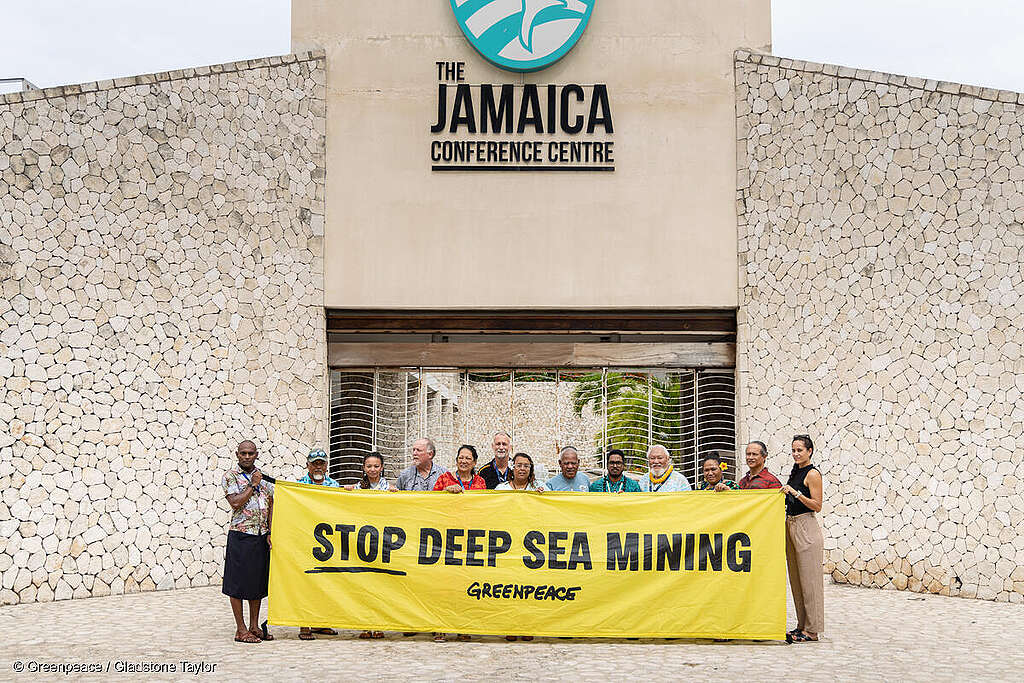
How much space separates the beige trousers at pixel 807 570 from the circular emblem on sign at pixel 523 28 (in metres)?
6.81

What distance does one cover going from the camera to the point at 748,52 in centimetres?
1300

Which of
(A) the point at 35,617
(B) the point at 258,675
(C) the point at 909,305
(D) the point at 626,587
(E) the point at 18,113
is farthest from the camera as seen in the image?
(C) the point at 909,305

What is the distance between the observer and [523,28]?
42.7ft

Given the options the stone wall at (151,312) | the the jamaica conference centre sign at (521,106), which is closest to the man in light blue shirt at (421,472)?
the stone wall at (151,312)

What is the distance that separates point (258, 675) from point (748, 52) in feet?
31.0

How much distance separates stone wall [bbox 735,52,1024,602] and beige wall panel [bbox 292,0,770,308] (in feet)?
1.80

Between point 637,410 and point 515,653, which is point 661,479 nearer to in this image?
point 515,653

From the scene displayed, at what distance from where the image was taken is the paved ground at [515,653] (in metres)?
7.31

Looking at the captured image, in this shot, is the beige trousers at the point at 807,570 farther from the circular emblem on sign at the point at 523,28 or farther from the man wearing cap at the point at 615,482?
the circular emblem on sign at the point at 523,28

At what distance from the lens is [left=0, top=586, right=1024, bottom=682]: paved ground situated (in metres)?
7.31

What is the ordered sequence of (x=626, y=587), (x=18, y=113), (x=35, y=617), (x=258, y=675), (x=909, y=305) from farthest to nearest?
(x=909, y=305) → (x=18, y=113) → (x=35, y=617) → (x=626, y=587) → (x=258, y=675)

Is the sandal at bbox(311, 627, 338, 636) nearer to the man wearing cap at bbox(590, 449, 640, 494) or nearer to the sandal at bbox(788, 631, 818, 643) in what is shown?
the man wearing cap at bbox(590, 449, 640, 494)

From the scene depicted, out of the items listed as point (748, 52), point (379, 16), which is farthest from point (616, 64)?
point (379, 16)

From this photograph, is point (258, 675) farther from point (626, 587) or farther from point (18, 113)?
point (18, 113)
